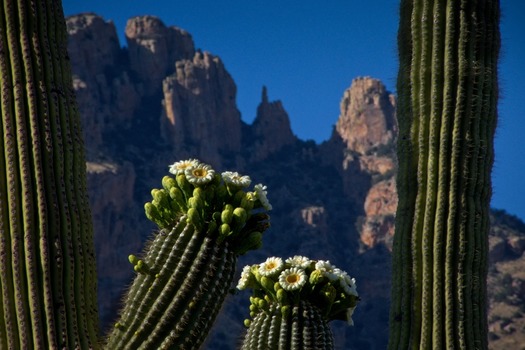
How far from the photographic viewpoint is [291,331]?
5258 millimetres

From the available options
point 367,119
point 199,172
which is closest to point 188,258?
point 199,172

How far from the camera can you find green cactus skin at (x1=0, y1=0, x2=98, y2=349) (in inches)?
209

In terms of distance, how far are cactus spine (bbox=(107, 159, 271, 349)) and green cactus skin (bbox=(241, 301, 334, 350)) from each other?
29cm

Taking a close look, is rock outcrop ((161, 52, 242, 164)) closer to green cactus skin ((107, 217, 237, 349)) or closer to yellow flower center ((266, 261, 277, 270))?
yellow flower center ((266, 261, 277, 270))

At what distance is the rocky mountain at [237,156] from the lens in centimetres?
8994

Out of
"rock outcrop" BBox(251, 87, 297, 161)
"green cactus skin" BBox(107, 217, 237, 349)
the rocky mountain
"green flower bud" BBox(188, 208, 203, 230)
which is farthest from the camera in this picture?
"rock outcrop" BBox(251, 87, 297, 161)

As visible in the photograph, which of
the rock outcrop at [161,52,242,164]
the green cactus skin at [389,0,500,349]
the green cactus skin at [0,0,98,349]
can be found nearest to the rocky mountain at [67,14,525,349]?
the rock outcrop at [161,52,242,164]

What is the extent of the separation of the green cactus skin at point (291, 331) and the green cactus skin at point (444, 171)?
1.35 meters

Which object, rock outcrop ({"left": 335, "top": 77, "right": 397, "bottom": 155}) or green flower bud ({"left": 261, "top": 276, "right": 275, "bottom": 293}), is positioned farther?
rock outcrop ({"left": 335, "top": 77, "right": 397, "bottom": 155})

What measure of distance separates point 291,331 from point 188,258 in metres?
0.70

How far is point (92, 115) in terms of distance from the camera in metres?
102

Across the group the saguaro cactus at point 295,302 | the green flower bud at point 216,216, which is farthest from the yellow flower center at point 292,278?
the green flower bud at point 216,216

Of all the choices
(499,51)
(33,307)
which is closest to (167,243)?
(33,307)

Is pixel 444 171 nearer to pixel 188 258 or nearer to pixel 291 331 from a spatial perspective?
pixel 291 331
